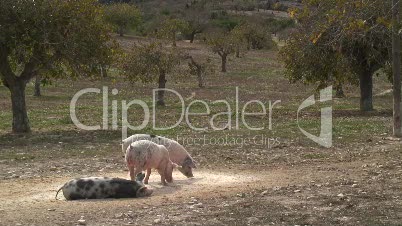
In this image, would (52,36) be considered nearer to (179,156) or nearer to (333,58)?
(179,156)

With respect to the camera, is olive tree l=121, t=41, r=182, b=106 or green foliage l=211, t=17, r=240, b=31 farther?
green foliage l=211, t=17, r=240, b=31

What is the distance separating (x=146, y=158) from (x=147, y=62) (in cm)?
2004

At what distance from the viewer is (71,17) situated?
2448cm

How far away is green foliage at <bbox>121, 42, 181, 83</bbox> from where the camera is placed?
34.0 m

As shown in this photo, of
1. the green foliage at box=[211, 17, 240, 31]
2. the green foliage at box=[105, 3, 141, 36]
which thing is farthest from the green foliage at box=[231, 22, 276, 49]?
the green foliage at box=[105, 3, 141, 36]

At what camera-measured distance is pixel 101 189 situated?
1299 centimetres

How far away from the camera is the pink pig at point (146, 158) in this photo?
47.1ft

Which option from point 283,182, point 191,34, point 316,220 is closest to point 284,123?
point 283,182

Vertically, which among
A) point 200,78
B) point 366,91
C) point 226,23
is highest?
point 226,23

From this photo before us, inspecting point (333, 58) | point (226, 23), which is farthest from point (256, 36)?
point (333, 58)

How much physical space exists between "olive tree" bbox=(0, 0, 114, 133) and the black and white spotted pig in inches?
452

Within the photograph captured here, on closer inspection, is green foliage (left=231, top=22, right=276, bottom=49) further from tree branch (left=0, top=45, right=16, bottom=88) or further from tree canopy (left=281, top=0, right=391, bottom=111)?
tree branch (left=0, top=45, right=16, bottom=88)

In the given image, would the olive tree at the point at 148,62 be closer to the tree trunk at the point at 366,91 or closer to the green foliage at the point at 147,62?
the green foliage at the point at 147,62

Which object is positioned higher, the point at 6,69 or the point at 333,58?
the point at 333,58
